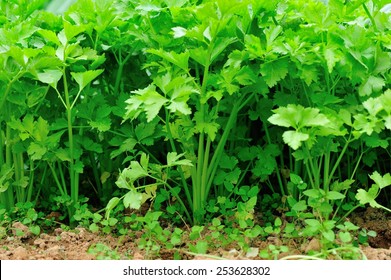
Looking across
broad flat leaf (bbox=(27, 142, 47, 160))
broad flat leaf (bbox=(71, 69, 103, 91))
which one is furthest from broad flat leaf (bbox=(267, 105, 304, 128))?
broad flat leaf (bbox=(27, 142, 47, 160))

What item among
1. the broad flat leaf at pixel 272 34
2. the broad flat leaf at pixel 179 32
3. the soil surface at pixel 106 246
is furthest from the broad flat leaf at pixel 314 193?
the broad flat leaf at pixel 179 32

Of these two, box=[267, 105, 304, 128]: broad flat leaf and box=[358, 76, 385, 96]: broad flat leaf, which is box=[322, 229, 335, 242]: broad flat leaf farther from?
box=[358, 76, 385, 96]: broad flat leaf

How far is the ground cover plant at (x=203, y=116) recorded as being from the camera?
6.15 ft

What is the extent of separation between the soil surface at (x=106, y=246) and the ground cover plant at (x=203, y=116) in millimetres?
26

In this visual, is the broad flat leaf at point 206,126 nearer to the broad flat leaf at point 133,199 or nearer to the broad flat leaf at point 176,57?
the broad flat leaf at point 176,57

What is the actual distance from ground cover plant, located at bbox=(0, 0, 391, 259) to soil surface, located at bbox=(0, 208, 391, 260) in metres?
0.03

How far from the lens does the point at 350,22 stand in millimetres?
2006

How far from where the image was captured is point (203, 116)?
200cm

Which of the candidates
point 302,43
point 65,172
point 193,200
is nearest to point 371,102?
point 302,43

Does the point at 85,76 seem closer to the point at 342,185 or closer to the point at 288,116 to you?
the point at 288,116

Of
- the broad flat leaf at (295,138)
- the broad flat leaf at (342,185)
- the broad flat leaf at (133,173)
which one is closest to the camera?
the broad flat leaf at (295,138)

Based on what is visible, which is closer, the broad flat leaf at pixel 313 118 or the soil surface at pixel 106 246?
the broad flat leaf at pixel 313 118

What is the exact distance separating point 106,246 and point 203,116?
1.58 feet

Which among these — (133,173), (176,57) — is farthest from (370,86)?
(133,173)
